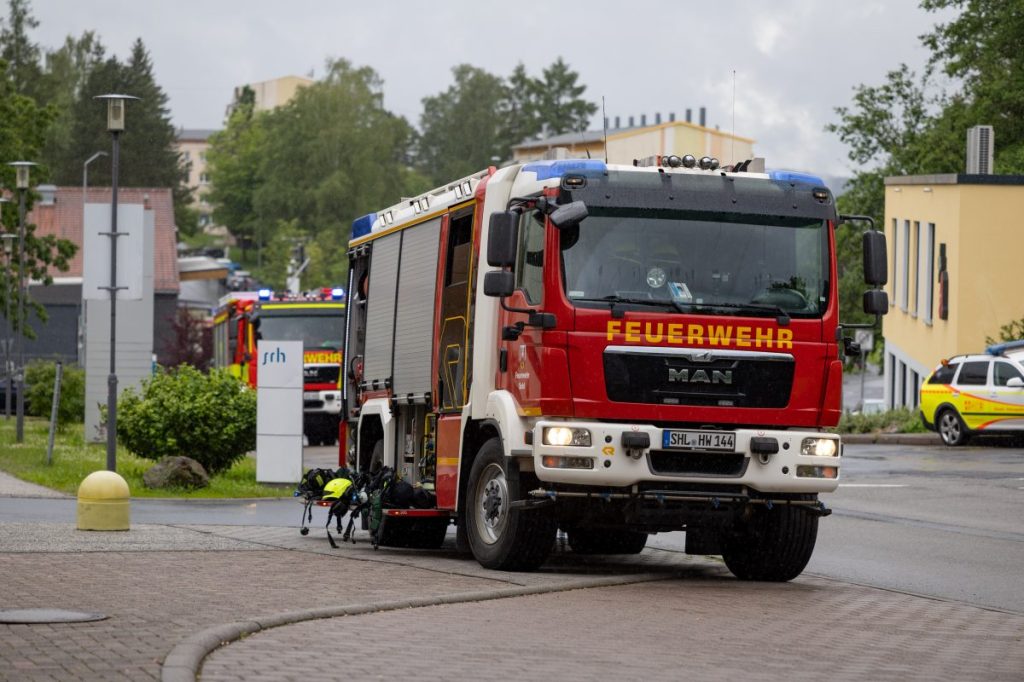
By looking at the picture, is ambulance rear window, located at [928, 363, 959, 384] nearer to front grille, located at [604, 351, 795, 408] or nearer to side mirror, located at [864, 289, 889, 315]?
side mirror, located at [864, 289, 889, 315]

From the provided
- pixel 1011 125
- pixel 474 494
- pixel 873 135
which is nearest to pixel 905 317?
pixel 1011 125

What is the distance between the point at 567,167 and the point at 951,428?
83.3 ft

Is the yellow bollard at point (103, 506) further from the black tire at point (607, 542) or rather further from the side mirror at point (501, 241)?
the side mirror at point (501, 241)

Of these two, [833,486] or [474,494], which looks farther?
[474,494]

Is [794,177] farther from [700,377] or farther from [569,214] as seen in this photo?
[569,214]

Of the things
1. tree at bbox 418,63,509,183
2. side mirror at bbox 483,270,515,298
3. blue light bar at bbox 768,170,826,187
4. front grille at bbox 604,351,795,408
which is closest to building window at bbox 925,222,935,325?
blue light bar at bbox 768,170,826,187

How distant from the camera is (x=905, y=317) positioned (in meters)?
56.2

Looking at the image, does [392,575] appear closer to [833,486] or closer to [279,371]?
[833,486]

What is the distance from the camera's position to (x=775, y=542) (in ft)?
45.5

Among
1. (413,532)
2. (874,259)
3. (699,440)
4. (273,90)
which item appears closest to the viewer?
(699,440)

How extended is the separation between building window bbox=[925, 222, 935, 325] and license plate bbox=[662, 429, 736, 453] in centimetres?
3983

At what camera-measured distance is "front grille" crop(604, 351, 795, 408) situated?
42.6 feet

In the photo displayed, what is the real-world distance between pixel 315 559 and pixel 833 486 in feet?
13.4

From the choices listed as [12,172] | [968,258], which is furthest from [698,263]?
[12,172]
